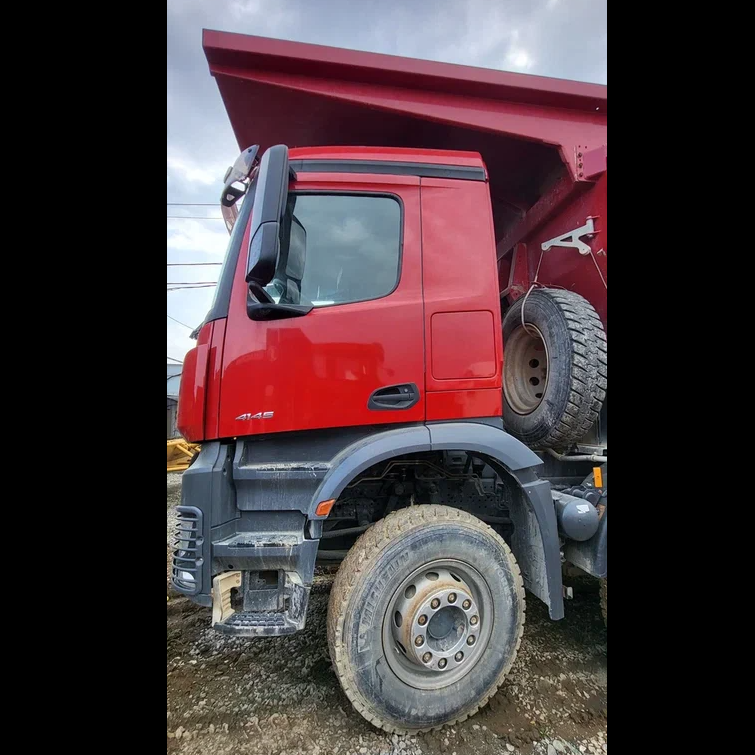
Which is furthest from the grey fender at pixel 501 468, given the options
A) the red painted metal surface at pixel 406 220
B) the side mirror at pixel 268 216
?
the side mirror at pixel 268 216

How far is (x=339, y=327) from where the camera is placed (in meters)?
1.81

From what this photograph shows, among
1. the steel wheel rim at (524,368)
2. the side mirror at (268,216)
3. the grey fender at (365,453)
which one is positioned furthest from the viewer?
the steel wheel rim at (524,368)

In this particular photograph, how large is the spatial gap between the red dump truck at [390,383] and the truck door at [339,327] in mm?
11

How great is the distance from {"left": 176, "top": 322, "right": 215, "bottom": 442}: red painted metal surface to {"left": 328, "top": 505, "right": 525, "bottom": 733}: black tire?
1037 mm

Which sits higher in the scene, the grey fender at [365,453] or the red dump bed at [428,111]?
the red dump bed at [428,111]

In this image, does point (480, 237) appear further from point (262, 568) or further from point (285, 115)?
point (262, 568)

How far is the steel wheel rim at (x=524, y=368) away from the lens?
240cm

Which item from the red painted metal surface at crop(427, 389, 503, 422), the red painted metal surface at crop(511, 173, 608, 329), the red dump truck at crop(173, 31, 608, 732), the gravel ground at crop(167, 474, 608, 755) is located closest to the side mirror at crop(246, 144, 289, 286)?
the red dump truck at crop(173, 31, 608, 732)

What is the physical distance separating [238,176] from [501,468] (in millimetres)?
2275

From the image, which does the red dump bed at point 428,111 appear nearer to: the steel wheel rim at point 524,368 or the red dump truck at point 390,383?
the red dump truck at point 390,383

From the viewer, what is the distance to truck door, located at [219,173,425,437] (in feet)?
5.86

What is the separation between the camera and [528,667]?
219cm

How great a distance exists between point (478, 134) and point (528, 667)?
3405 mm

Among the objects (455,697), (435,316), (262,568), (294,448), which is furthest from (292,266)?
(455,697)
